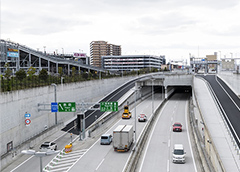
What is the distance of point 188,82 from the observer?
8038cm

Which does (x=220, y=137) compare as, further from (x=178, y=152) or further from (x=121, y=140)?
(x=121, y=140)

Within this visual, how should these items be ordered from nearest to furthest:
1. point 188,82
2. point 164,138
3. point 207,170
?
point 207,170 < point 164,138 < point 188,82

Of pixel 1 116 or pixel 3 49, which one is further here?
pixel 3 49

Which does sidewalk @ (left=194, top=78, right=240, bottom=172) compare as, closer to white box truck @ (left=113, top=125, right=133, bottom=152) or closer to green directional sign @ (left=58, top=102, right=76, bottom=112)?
white box truck @ (left=113, top=125, right=133, bottom=152)

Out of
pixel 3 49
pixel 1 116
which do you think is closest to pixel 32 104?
pixel 1 116

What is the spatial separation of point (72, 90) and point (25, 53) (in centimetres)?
3763

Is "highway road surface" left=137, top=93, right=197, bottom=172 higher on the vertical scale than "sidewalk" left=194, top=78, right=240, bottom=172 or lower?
lower

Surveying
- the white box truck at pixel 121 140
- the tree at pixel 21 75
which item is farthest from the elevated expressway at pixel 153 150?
the tree at pixel 21 75

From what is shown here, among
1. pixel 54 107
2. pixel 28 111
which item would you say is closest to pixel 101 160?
pixel 54 107

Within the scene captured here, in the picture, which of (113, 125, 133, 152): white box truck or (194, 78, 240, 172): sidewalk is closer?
(194, 78, 240, 172): sidewalk

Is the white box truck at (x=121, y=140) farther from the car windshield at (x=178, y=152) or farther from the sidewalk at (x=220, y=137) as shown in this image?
the sidewalk at (x=220, y=137)

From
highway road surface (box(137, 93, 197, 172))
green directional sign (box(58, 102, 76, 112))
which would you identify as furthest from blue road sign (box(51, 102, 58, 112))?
highway road surface (box(137, 93, 197, 172))

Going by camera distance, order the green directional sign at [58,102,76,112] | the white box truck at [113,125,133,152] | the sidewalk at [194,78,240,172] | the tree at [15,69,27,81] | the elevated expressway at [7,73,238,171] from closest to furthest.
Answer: the sidewalk at [194,78,240,172], the elevated expressway at [7,73,238,171], the white box truck at [113,125,133,152], the tree at [15,69,27,81], the green directional sign at [58,102,76,112]

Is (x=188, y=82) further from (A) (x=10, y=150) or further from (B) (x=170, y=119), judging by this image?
(A) (x=10, y=150)
